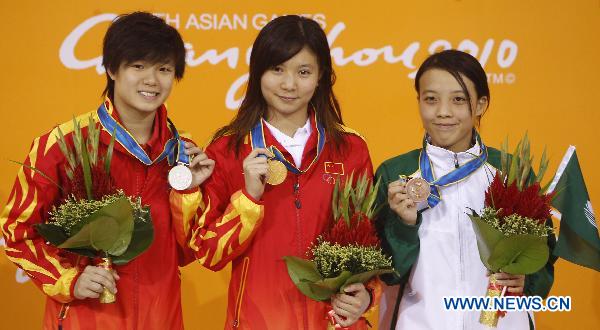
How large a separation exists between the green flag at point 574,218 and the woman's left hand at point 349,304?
80cm

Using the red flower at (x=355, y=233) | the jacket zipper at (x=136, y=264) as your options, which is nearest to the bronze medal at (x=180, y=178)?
the jacket zipper at (x=136, y=264)

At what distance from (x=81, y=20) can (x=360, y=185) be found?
199 centimetres

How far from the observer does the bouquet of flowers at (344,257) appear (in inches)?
86.7

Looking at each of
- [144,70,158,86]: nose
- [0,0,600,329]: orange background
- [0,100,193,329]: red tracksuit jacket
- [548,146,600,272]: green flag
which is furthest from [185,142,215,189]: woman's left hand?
[0,0,600,329]: orange background

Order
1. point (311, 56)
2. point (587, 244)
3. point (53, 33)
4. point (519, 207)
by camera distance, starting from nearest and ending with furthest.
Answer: point (519, 207)
point (311, 56)
point (587, 244)
point (53, 33)

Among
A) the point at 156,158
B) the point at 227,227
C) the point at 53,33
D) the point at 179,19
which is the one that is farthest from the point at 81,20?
the point at 227,227

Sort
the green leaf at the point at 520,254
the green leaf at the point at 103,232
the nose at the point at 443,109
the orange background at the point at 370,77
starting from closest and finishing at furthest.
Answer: the green leaf at the point at 103,232 < the green leaf at the point at 520,254 < the nose at the point at 443,109 < the orange background at the point at 370,77

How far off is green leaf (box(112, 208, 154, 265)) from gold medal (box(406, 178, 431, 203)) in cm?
80

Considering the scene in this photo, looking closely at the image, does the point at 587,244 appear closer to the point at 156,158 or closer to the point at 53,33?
the point at 156,158

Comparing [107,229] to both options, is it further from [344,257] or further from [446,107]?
[446,107]

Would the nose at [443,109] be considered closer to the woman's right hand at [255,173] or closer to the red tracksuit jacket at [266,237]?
the red tracksuit jacket at [266,237]

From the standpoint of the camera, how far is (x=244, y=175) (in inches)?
92.8

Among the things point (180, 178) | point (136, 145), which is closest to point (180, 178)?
point (180, 178)

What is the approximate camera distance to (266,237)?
7.97 feet
